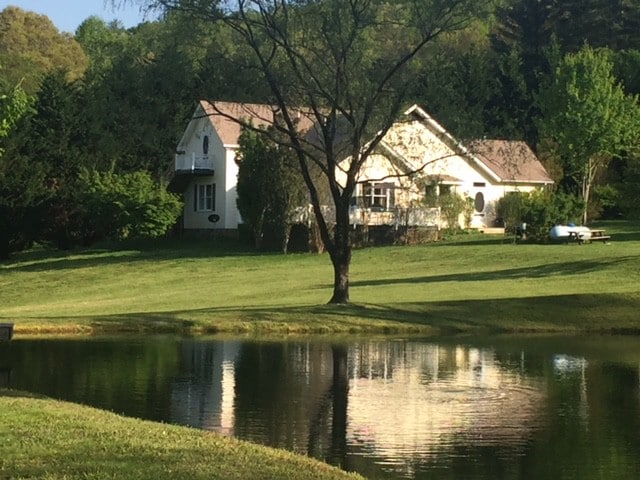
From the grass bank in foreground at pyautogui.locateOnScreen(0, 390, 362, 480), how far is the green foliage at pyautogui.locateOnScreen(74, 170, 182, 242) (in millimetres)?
48049

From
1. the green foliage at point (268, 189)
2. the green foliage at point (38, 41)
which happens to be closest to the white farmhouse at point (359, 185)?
the green foliage at point (268, 189)

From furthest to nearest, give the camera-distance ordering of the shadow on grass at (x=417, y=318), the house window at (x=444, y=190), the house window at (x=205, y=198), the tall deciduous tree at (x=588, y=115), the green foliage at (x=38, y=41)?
the green foliage at (x=38, y=41), the tall deciduous tree at (x=588, y=115), the house window at (x=205, y=198), the house window at (x=444, y=190), the shadow on grass at (x=417, y=318)

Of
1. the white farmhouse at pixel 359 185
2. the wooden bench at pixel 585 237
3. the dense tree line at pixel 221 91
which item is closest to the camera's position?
the dense tree line at pixel 221 91

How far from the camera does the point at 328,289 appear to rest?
40750mm

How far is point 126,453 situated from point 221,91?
21.6 metres

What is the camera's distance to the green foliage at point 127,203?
60969 millimetres

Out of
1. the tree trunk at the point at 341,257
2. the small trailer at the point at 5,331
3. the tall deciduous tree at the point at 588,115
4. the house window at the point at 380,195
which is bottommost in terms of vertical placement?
the small trailer at the point at 5,331

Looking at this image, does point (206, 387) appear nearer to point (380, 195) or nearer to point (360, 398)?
point (360, 398)

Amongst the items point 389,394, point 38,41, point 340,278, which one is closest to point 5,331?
point 389,394

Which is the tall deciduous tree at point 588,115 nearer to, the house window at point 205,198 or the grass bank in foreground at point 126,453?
the house window at point 205,198

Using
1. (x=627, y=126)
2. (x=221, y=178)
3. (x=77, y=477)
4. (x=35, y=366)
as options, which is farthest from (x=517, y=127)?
(x=77, y=477)

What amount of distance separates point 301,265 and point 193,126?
1934 centimetres

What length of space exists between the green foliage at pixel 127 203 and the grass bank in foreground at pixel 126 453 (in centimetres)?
4805

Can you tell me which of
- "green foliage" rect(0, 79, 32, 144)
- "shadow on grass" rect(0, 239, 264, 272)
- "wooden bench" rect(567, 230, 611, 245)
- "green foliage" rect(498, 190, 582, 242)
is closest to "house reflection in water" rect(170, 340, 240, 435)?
"green foliage" rect(0, 79, 32, 144)
